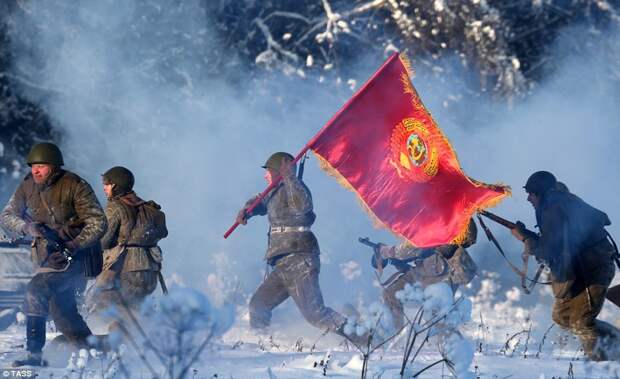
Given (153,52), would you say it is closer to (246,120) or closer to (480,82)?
(246,120)

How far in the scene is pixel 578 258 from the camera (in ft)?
29.3

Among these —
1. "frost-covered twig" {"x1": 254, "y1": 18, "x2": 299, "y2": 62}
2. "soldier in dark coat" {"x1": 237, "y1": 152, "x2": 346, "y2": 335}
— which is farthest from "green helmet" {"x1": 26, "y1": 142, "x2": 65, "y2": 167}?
"frost-covered twig" {"x1": 254, "y1": 18, "x2": 299, "y2": 62}

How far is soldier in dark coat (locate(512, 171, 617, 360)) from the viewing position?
8.81 meters

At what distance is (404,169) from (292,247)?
1.34 metres

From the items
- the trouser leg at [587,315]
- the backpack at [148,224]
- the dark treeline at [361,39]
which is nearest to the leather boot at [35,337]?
the backpack at [148,224]

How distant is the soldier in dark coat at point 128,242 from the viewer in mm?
9039

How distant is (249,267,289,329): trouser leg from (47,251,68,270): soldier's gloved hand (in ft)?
9.05

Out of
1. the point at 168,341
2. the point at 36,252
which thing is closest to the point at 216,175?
the point at 36,252

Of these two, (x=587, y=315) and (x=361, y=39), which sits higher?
(x=361, y=39)

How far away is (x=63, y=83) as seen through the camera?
16219 millimetres

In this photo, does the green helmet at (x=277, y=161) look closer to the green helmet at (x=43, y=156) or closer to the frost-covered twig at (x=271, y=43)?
the green helmet at (x=43, y=156)

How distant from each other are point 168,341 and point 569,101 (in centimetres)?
1457

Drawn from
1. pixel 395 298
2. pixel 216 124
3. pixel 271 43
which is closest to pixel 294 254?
pixel 395 298

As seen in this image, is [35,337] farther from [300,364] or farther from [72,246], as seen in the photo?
[300,364]
